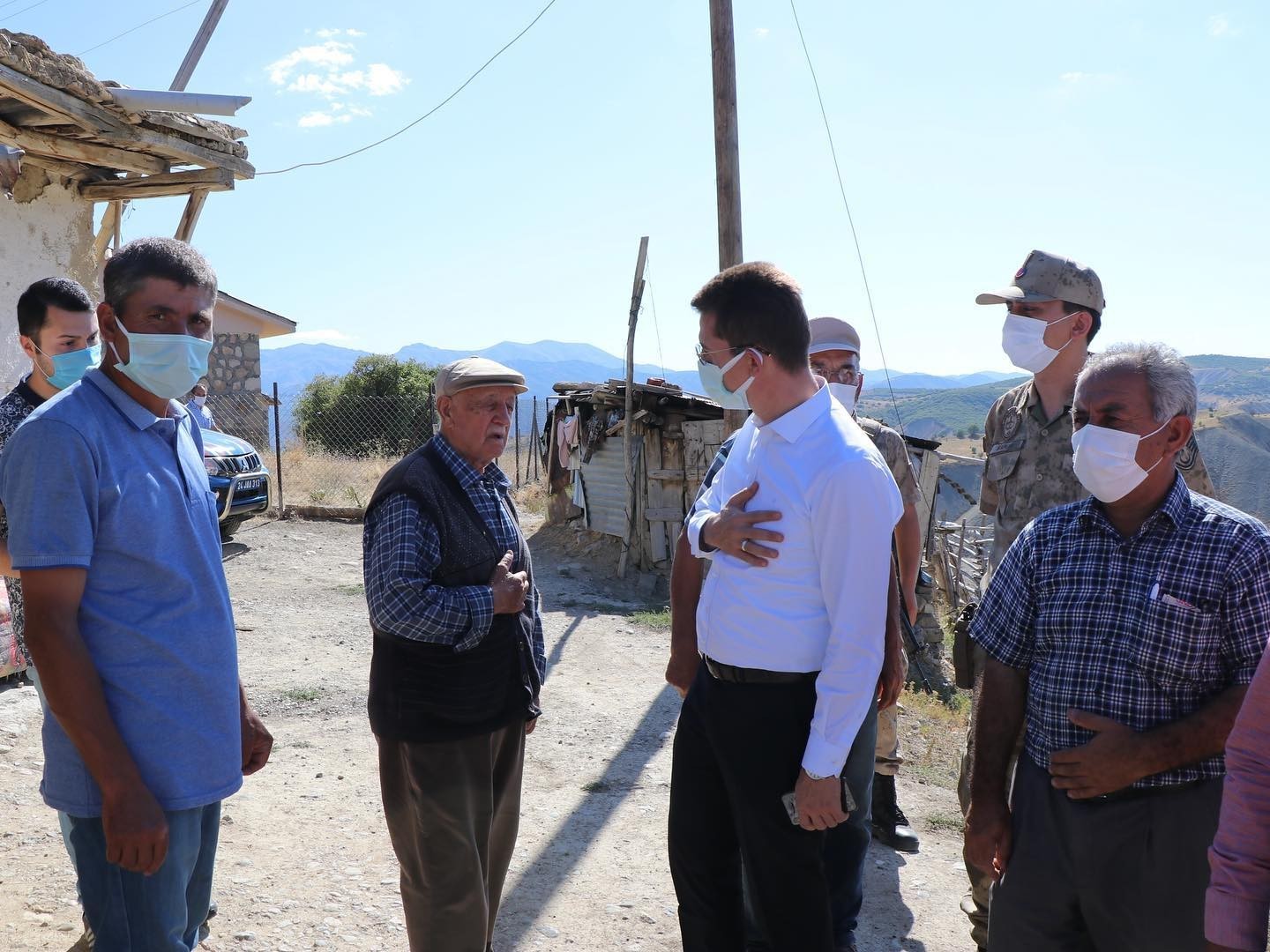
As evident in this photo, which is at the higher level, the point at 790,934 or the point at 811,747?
the point at 811,747

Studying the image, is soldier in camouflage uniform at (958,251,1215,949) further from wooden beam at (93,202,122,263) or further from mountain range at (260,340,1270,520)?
mountain range at (260,340,1270,520)

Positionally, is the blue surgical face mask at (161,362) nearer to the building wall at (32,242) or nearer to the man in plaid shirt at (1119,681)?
the man in plaid shirt at (1119,681)

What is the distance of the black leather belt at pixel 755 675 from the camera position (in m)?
2.35

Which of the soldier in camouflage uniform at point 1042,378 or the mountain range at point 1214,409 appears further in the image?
the mountain range at point 1214,409

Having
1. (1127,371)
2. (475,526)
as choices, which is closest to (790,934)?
(475,526)

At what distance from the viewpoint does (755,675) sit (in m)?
2.37

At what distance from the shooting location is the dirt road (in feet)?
11.8

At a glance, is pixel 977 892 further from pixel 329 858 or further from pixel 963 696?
pixel 963 696

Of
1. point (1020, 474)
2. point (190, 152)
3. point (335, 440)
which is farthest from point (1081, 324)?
point (335, 440)

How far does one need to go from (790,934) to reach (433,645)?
4.08ft

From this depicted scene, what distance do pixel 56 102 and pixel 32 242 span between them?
164 centimetres

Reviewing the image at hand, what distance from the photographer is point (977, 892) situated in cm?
313

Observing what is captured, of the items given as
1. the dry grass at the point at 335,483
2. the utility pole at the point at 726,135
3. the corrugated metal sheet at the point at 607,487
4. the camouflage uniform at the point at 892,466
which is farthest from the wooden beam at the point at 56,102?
the dry grass at the point at 335,483

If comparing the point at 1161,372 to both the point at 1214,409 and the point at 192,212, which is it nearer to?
the point at 192,212
